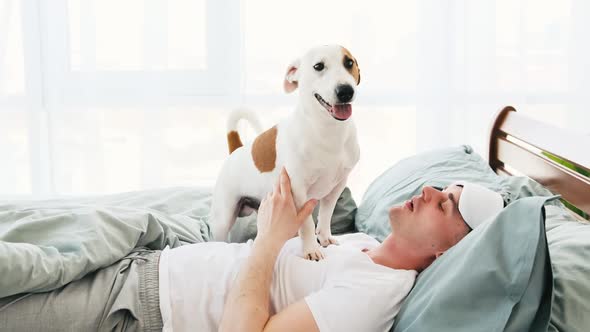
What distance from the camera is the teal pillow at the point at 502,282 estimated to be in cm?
84

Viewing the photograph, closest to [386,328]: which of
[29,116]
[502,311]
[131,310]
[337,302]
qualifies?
[337,302]

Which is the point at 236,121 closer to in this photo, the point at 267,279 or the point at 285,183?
the point at 285,183

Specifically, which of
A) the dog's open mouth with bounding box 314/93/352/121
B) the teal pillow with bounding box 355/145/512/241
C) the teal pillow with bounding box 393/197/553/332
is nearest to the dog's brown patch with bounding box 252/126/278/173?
the dog's open mouth with bounding box 314/93/352/121

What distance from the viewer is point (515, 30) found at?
8.63 feet

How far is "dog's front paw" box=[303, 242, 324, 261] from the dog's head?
0.93 feet

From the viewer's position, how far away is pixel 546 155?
1.62 m

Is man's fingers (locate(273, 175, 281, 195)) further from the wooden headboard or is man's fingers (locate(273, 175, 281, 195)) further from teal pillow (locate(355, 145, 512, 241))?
the wooden headboard

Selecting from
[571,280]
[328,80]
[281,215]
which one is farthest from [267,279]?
[571,280]

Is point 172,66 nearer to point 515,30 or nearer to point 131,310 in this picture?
point 515,30

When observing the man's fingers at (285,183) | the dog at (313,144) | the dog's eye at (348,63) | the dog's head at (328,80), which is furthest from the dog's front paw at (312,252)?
the dog's eye at (348,63)

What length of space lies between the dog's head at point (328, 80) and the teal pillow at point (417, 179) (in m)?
0.51

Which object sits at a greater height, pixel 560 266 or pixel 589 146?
pixel 589 146

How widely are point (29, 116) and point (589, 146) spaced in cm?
269

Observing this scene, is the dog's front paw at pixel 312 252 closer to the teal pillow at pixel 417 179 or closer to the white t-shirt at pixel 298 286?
the white t-shirt at pixel 298 286
